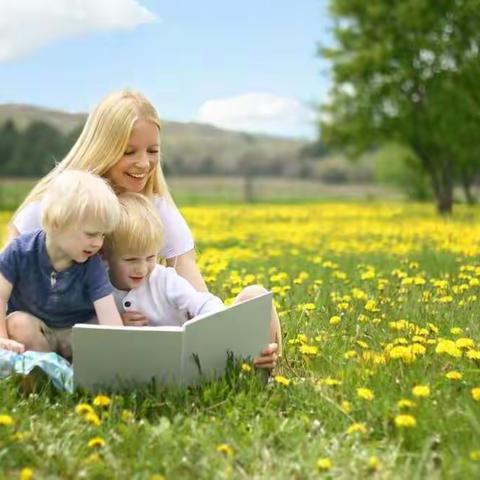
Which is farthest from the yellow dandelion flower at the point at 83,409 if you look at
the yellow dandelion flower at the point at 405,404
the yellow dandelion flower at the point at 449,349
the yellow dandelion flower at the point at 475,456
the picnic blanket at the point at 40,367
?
Answer: the yellow dandelion flower at the point at 449,349

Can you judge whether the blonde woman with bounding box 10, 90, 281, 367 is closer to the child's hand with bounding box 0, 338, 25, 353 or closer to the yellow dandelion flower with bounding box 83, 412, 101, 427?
the child's hand with bounding box 0, 338, 25, 353

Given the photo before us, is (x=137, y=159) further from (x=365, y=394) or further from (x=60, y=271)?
(x=365, y=394)

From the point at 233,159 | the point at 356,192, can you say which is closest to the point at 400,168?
the point at 356,192

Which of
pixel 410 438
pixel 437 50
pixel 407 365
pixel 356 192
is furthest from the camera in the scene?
pixel 356 192

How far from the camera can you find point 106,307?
340cm

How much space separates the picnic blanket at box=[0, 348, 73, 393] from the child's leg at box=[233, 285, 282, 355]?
2.24 feet

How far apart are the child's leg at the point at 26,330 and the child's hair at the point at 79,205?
1.15 ft

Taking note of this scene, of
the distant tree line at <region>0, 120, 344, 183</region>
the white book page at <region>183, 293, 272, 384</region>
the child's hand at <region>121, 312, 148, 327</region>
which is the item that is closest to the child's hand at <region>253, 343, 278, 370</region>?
the white book page at <region>183, 293, 272, 384</region>

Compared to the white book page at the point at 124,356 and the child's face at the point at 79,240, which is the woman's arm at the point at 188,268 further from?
the white book page at the point at 124,356

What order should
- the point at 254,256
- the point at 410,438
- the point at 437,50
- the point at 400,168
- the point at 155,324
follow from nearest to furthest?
1. the point at 410,438
2. the point at 155,324
3. the point at 254,256
4. the point at 437,50
5. the point at 400,168

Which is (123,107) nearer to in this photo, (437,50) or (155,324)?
(155,324)

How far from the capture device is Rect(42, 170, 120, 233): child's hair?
325 cm

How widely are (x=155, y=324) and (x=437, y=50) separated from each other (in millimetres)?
18036

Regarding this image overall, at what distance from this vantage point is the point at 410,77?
20.7m
